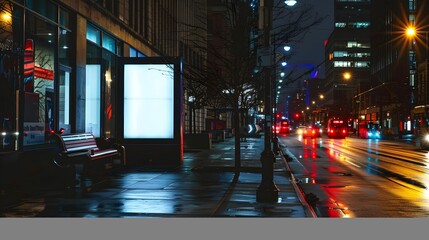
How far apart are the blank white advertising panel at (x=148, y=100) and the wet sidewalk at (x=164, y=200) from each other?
393 cm

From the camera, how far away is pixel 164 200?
11.9 metres

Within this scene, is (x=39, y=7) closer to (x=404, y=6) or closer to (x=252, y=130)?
(x=252, y=130)

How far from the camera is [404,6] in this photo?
103062 millimetres

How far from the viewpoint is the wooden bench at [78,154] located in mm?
15241

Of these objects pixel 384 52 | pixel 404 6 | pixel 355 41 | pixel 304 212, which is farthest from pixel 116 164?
pixel 355 41

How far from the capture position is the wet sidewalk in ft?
33.8

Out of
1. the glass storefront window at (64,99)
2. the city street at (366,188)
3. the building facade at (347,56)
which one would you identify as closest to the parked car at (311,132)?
the city street at (366,188)

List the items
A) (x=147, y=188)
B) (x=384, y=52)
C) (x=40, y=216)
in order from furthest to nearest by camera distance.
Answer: (x=384, y=52), (x=147, y=188), (x=40, y=216)

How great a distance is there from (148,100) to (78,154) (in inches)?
214

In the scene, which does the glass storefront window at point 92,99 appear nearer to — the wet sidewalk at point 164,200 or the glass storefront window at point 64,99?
the glass storefront window at point 64,99

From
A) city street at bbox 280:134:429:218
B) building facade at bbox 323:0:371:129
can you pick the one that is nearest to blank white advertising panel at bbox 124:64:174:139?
city street at bbox 280:134:429:218

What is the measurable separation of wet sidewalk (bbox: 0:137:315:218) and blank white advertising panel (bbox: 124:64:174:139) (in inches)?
155

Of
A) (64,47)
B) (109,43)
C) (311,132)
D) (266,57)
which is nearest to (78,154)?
(64,47)

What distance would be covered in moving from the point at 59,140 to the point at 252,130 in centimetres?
5419
